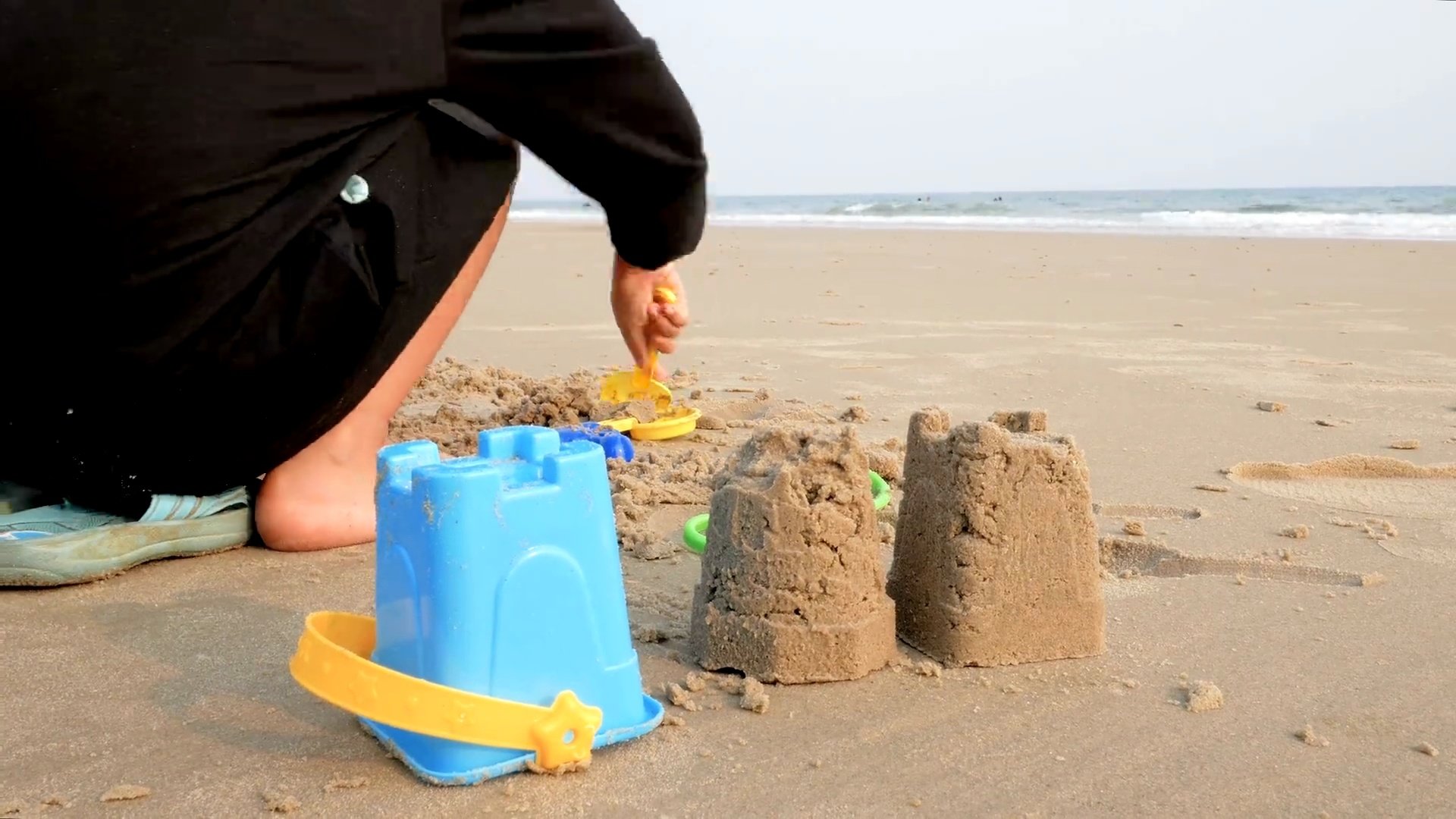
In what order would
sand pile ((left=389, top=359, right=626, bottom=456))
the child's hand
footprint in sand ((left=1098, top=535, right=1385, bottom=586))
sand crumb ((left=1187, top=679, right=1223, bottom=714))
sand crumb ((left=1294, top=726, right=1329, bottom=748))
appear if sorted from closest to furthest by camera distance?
sand crumb ((left=1294, top=726, right=1329, bottom=748)), sand crumb ((left=1187, top=679, right=1223, bottom=714)), footprint in sand ((left=1098, top=535, right=1385, bottom=586)), the child's hand, sand pile ((left=389, top=359, right=626, bottom=456))

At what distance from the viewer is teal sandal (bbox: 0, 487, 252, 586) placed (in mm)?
1823

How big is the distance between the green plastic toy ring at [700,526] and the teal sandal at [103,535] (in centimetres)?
80

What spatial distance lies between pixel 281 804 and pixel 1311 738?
1.17 metres

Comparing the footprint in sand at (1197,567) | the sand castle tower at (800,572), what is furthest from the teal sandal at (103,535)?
the footprint in sand at (1197,567)

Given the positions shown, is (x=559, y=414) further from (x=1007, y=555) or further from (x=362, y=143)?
(x=1007, y=555)

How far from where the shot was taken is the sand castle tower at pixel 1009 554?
1569 millimetres

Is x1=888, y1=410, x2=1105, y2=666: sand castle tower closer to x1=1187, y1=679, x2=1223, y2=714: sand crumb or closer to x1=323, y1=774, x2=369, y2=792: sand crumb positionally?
x1=1187, y1=679, x2=1223, y2=714: sand crumb

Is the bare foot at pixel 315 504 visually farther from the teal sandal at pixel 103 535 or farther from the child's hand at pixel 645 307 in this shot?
the child's hand at pixel 645 307

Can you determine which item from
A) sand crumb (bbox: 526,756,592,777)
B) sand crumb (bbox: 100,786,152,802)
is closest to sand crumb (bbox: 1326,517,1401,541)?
sand crumb (bbox: 526,756,592,777)

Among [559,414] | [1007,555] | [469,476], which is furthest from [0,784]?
[559,414]

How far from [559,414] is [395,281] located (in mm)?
1222

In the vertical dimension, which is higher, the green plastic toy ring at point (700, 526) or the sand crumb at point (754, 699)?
the green plastic toy ring at point (700, 526)

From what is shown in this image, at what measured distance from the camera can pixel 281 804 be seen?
1175mm

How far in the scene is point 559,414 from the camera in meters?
3.06
